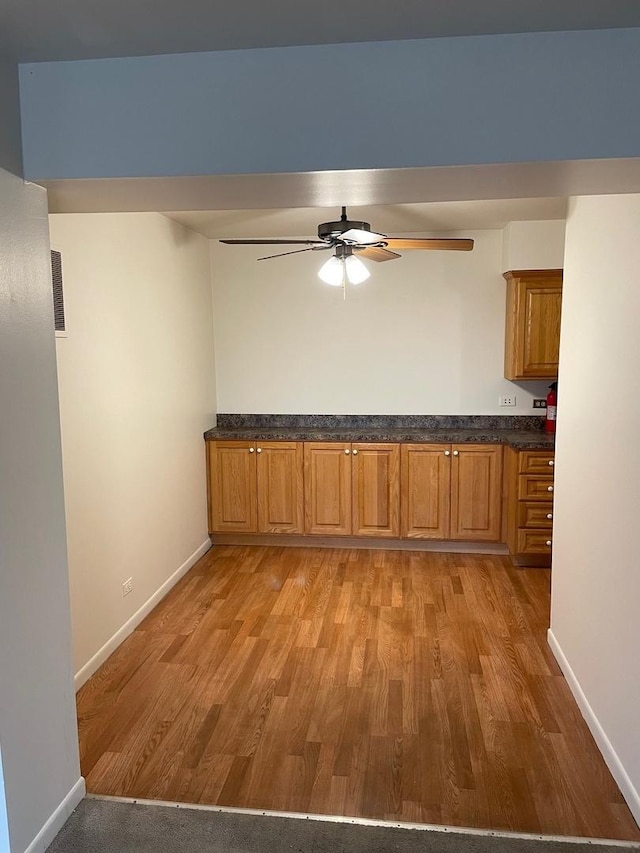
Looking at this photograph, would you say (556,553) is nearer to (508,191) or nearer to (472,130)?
(508,191)

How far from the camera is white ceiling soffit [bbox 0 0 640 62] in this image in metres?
1.58

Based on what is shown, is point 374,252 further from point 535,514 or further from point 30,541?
point 30,541

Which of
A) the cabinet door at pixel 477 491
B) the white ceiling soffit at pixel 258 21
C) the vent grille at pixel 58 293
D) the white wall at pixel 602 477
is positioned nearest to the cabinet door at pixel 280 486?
the cabinet door at pixel 477 491

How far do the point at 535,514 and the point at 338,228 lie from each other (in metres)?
2.51

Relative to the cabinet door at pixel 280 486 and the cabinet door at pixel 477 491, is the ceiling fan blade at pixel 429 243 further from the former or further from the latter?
the cabinet door at pixel 280 486

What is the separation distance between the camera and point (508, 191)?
6.76 ft

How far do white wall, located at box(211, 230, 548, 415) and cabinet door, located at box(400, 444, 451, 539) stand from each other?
53 centimetres

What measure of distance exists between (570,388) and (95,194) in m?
2.24

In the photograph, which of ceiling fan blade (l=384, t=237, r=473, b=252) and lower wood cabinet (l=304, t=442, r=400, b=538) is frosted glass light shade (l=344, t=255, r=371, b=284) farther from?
lower wood cabinet (l=304, t=442, r=400, b=538)

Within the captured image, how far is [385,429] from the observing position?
532 cm

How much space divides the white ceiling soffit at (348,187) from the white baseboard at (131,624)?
6.91 feet

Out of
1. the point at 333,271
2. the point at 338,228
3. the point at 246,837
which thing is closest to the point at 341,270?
the point at 333,271

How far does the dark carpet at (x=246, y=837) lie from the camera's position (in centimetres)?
209

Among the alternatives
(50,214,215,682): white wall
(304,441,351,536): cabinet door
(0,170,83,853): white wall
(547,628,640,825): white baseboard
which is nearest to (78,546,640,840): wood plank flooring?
(547,628,640,825): white baseboard
